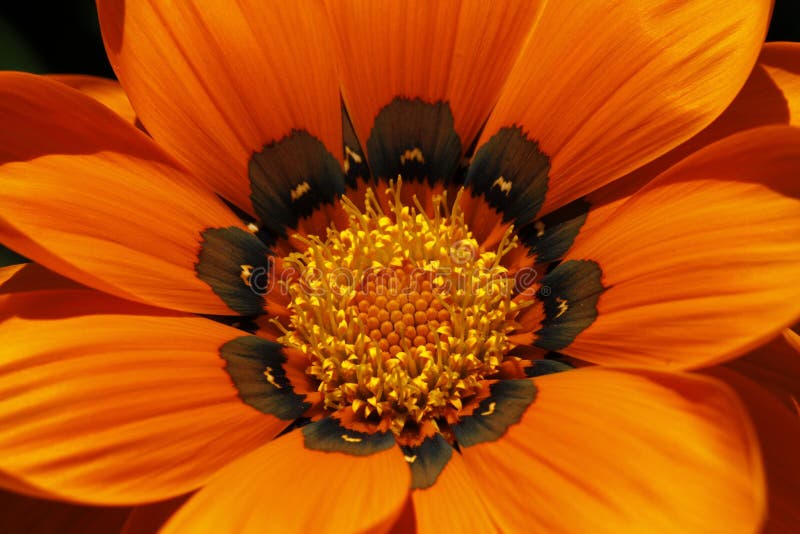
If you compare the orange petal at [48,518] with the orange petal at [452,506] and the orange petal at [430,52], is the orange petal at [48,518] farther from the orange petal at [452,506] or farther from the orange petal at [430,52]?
the orange petal at [430,52]

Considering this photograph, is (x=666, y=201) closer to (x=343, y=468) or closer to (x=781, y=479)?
(x=781, y=479)

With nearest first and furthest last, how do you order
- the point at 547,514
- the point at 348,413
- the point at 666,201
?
the point at 547,514
the point at 666,201
the point at 348,413

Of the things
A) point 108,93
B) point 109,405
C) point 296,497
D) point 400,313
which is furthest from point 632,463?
point 108,93

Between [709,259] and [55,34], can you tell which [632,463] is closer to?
[709,259]

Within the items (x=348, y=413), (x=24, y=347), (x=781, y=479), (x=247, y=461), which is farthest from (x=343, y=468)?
(x=781, y=479)

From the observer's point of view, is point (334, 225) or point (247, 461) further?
point (334, 225)

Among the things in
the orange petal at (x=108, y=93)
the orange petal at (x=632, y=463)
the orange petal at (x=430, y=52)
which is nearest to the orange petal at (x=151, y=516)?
the orange petal at (x=632, y=463)
